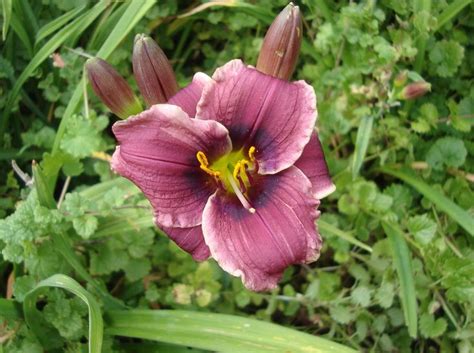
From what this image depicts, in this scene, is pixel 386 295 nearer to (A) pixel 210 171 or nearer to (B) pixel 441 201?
(B) pixel 441 201

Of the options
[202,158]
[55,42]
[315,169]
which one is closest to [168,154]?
[202,158]

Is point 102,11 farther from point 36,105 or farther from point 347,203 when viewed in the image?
point 347,203

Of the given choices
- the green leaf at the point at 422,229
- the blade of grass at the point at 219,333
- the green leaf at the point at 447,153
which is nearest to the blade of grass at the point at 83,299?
the blade of grass at the point at 219,333

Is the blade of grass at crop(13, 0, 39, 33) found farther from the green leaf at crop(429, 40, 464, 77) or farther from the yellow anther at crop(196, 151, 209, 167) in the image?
the green leaf at crop(429, 40, 464, 77)

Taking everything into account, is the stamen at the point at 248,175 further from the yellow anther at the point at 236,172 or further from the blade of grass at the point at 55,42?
the blade of grass at the point at 55,42

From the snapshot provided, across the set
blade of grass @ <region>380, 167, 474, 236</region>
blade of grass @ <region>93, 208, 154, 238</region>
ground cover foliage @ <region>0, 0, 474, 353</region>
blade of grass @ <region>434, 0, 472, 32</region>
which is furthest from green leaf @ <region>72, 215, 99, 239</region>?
blade of grass @ <region>434, 0, 472, 32</region>

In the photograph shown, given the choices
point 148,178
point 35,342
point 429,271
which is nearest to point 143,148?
point 148,178
